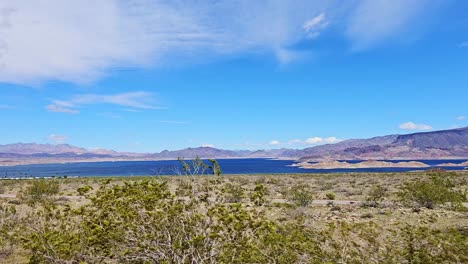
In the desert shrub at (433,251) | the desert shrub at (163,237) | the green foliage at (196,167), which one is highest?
the green foliage at (196,167)

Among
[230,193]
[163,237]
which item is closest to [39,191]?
[230,193]

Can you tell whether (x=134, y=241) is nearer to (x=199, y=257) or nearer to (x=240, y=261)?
(x=199, y=257)

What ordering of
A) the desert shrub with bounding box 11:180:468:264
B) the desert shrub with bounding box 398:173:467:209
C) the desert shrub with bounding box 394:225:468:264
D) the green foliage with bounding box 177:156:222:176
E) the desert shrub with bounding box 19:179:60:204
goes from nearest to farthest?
1. the desert shrub with bounding box 11:180:468:264
2. the desert shrub with bounding box 394:225:468:264
3. the green foliage with bounding box 177:156:222:176
4. the desert shrub with bounding box 398:173:467:209
5. the desert shrub with bounding box 19:179:60:204

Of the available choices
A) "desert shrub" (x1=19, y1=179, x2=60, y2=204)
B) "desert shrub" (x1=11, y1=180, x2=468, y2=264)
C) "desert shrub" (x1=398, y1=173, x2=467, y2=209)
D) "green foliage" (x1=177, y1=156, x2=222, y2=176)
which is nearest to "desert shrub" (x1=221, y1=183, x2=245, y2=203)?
"desert shrub" (x1=11, y1=180, x2=468, y2=264)

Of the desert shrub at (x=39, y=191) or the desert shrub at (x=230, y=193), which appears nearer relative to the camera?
the desert shrub at (x=230, y=193)

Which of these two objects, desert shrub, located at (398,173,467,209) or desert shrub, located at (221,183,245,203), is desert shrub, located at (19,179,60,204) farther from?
desert shrub, located at (398,173,467,209)

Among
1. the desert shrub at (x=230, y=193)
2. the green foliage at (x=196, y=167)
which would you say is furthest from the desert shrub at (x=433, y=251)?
the green foliage at (x=196, y=167)

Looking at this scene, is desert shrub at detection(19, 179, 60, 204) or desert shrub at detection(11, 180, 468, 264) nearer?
desert shrub at detection(11, 180, 468, 264)

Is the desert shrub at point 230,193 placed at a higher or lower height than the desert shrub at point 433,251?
higher

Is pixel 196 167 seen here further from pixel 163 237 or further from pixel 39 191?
pixel 39 191

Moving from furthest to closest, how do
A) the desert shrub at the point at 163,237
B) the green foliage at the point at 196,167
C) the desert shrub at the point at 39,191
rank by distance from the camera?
1. the desert shrub at the point at 39,191
2. the green foliage at the point at 196,167
3. the desert shrub at the point at 163,237

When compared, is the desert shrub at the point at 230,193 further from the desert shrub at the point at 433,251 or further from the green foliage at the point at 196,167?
the desert shrub at the point at 433,251

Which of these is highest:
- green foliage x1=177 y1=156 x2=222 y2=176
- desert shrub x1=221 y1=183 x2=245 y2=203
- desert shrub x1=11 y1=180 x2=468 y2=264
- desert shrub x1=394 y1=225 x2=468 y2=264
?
green foliage x1=177 y1=156 x2=222 y2=176

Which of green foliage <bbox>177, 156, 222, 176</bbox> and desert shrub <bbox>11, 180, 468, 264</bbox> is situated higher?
green foliage <bbox>177, 156, 222, 176</bbox>
